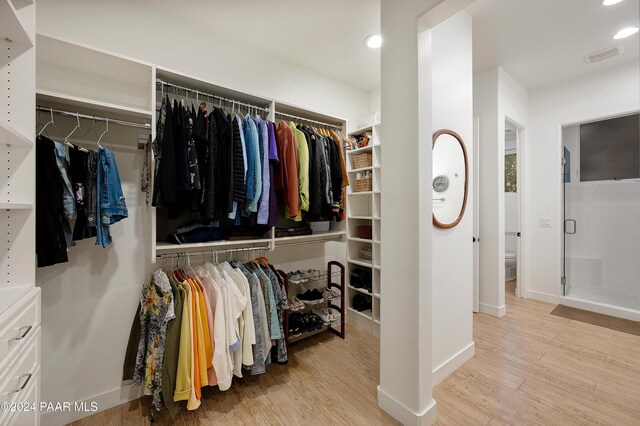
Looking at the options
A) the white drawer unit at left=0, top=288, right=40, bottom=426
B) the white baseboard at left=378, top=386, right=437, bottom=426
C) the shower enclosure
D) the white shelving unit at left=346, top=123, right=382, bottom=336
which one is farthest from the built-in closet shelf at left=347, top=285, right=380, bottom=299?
the shower enclosure

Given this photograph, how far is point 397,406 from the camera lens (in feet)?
5.03

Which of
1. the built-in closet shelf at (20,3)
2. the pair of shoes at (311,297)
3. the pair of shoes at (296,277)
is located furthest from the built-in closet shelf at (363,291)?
the built-in closet shelf at (20,3)

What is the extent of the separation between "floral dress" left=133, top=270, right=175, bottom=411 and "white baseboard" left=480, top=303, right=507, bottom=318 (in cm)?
327

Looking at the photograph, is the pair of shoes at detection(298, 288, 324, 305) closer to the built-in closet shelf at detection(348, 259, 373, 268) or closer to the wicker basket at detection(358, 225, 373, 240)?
the built-in closet shelf at detection(348, 259, 373, 268)

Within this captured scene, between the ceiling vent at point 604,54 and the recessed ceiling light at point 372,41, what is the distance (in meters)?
2.32

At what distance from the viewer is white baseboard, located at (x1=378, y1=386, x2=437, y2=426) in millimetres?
1438

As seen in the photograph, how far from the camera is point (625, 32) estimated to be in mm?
2311

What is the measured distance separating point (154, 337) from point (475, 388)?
2.15 metres

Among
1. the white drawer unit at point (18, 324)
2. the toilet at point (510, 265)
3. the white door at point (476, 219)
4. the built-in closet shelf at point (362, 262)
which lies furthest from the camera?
the toilet at point (510, 265)

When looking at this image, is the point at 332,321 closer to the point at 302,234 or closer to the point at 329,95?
the point at 302,234

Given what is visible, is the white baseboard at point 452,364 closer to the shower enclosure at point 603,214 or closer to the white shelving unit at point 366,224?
the white shelving unit at point 366,224

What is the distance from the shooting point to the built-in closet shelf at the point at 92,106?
4.43 ft

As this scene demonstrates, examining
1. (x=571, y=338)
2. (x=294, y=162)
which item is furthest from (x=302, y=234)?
(x=571, y=338)

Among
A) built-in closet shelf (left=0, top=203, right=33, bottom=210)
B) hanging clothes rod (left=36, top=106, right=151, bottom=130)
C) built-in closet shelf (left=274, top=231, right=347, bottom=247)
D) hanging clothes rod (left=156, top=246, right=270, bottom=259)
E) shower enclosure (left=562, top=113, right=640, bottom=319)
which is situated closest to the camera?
built-in closet shelf (left=0, top=203, right=33, bottom=210)
